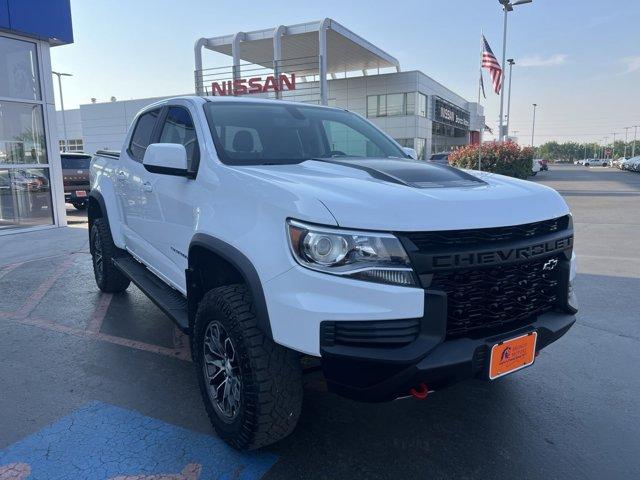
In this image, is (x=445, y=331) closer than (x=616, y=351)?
Yes

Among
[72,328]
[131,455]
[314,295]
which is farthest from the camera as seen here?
[72,328]

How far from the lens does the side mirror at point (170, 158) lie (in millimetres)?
2906

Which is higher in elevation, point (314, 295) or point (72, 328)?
point (314, 295)

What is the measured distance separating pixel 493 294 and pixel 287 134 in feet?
6.12

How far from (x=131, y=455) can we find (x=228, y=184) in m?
1.51

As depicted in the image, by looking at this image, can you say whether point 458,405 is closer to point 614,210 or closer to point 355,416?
point 355,416

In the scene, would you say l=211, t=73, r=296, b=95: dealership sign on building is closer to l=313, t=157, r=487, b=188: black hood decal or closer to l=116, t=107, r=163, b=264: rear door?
l=116, t=107, r=163, b=264: rear door

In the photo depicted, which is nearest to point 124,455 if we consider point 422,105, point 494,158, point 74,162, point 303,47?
point 74,162

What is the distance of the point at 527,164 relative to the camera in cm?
2520

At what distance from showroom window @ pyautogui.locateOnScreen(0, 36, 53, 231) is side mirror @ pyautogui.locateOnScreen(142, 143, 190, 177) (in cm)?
886

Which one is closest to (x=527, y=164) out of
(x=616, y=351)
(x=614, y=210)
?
(x=614, y=210)

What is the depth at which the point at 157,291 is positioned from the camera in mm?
3840

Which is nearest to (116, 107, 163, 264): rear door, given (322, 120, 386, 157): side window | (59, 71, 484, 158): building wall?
(322, 120, 386, 157): side window

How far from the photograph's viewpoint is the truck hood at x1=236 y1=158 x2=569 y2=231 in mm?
2098
